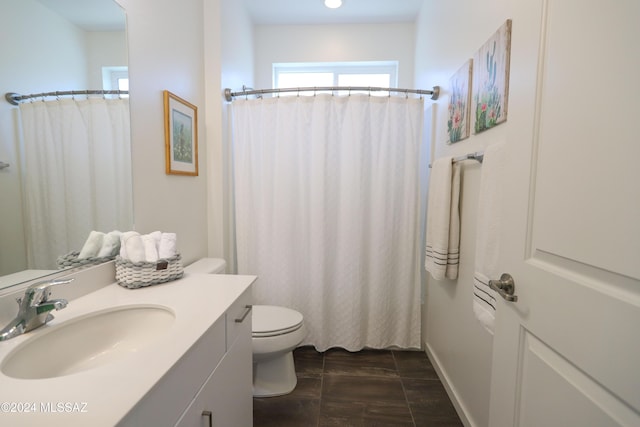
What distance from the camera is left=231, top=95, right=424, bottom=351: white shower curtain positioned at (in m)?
1.92

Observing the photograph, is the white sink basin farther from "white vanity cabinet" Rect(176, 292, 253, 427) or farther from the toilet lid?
the toilet lid

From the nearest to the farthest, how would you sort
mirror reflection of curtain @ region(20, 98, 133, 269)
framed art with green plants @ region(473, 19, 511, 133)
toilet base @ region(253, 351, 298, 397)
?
mirror reflection of curtain @ region(20, 98, 133, 269) < framed art with green plants @ region(473, 19, 511, 133) < toilet base @ region(253, 351, 298, 397)

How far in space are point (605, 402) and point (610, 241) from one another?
30 centimetres

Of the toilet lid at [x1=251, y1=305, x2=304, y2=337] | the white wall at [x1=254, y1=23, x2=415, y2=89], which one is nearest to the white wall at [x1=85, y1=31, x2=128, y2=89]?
the toilet lid at [x1=251, y1=305, x2=304, y2=337]

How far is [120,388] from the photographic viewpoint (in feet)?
1.70

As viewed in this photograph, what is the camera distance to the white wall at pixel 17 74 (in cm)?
76

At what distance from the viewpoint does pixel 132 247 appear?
1088mm

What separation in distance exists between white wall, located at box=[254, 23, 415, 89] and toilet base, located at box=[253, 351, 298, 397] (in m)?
2.41

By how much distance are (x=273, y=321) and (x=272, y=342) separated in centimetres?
13

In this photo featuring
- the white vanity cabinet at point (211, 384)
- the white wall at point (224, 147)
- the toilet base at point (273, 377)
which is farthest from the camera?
the white wall at point (224, 147)

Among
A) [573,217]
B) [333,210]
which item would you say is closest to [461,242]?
[333,210]

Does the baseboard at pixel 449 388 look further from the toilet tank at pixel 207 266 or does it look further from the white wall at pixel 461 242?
the toilet tank at pixel 207 266

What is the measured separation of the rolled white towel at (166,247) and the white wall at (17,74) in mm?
391

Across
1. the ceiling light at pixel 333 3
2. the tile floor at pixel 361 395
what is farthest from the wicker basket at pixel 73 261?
the ceiling light at pixel 333 3
